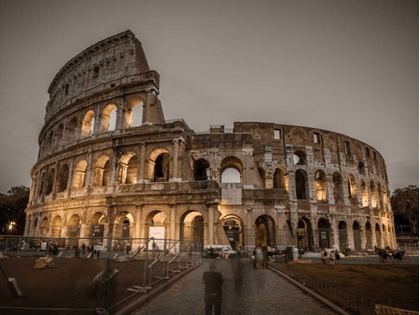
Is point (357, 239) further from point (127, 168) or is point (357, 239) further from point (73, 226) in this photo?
point (73, 226)

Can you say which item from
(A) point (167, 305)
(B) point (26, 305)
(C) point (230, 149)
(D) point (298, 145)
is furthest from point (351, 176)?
(B) point (26, 305)

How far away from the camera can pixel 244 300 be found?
6707 millimetres

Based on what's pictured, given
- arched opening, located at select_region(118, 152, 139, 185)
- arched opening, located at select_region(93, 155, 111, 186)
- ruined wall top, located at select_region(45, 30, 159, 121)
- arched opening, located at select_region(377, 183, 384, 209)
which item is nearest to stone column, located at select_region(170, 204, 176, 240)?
arched opening, located at select_region(118, 152, 139, 185)

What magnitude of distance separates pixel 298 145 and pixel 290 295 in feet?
71.0

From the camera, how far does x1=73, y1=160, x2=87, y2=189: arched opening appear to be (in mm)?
23641

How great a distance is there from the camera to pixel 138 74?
2334 centimetres

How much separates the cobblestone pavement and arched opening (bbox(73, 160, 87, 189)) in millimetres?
17807

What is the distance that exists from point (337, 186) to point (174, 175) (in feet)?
58.5

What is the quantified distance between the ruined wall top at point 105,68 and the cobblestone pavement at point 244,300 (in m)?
18.2

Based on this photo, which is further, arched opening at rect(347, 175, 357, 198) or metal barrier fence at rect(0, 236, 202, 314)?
arched opening at rect(347, 175, 357, 198)

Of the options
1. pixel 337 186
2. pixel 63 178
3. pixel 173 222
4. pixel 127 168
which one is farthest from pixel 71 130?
pixel 337 186

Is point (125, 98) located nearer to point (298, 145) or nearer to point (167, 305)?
point (298, 145)

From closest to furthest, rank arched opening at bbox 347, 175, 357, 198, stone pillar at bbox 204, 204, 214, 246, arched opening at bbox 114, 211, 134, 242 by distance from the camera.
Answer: stone pillar at bbox 204, 204, 214, 246
arched opening at bbox 114, 211, 134, 242
arched opening at bbox 347, 175, 357, 198

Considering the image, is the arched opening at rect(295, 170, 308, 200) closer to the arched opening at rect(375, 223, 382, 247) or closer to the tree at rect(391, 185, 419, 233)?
the arched opening at rect(375, 223, 382, 247)
